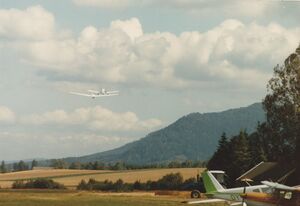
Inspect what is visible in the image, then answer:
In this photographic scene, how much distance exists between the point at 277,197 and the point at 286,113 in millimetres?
31849

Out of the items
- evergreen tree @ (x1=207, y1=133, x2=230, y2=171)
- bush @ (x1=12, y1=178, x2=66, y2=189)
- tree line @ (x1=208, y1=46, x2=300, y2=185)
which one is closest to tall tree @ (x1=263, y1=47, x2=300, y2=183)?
tree line @ (x1=208, y1=46, x2=300, y2=185)

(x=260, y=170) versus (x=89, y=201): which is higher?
(x=260, y=170)

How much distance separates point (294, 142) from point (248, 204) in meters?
29.6

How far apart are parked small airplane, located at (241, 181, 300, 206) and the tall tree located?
29.0 m

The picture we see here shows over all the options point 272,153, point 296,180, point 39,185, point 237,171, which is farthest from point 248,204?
point 39,185

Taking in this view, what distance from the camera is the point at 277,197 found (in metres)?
35.5

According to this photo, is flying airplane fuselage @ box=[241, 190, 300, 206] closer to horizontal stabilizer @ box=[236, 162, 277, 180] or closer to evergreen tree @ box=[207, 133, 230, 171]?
horizontal stabilizer @ box=[236, 162, 277, 180]

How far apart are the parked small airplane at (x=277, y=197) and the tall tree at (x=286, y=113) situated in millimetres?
29015

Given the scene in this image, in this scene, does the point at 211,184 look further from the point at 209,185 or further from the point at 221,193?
the point at 221,193

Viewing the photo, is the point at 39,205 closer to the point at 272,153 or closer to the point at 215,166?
the point at 272,153

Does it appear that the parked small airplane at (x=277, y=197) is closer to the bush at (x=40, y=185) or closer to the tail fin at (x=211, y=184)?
the tail fin at (x=211, y=184)

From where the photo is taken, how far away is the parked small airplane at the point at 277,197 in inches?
1368

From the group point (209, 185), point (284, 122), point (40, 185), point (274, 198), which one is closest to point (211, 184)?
point (209, 185)

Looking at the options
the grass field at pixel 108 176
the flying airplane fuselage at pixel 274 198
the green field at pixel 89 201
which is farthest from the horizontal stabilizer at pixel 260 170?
the grass field at pixel 108 176
